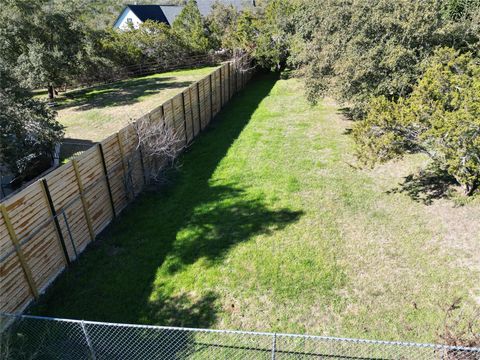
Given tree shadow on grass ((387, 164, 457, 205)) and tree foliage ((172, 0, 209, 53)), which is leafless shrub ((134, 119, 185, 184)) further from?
tree foliage ((172, 0, 209, 53))

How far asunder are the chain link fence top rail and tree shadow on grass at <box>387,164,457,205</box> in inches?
197

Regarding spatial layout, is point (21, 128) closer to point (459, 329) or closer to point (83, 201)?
point (83, 201)

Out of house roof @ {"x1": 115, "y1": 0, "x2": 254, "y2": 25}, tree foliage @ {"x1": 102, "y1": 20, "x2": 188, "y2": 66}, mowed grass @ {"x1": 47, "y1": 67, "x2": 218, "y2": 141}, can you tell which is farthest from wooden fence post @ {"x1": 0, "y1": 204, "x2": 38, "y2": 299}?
house roof @ {"x1": 115, "y1": 0, "x2": 254, "y2": 25}

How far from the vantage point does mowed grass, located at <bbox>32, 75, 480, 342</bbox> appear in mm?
6227

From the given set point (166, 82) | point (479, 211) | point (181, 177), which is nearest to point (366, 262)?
point (479, 211)

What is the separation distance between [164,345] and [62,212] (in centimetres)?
334

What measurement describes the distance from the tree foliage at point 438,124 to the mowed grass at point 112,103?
9.51 meters

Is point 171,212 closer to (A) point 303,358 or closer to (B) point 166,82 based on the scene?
(A) point 303,358

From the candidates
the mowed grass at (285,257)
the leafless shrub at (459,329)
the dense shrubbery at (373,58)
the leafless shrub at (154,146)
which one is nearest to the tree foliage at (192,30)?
the dense shrubbery at (373,58)

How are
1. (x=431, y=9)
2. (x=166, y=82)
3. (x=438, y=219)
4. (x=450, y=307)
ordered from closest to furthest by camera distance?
(x=450, y=307)
(x=438, y=219)
(x=431, y=9)
(x=166, y=82)

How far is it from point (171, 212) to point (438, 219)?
6621 millimetres

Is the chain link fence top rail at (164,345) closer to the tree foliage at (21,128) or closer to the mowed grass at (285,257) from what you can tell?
the mowed grass at (285,257)

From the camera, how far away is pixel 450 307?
20.0 ft

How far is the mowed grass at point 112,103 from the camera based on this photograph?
1603 cm
